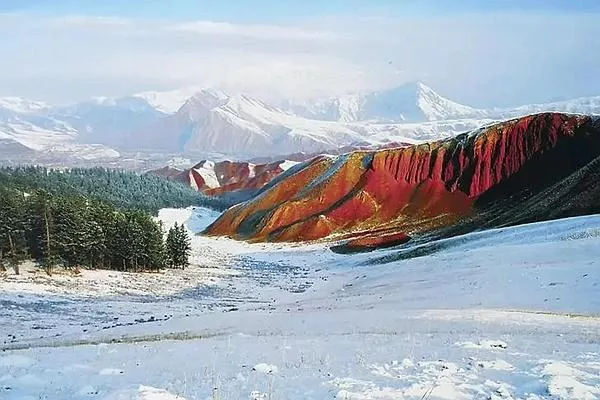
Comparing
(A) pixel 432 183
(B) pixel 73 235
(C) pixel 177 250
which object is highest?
(A) pixel 432 183

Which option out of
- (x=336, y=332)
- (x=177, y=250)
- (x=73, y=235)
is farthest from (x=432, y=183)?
(x=336, y=332)

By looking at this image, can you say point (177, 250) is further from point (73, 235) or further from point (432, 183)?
point (432, 183)

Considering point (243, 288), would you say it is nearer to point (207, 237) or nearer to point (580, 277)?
point (580, 277)

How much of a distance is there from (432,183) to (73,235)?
9003 cm

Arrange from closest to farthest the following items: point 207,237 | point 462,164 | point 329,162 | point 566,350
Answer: point 566,350 < point 462,164 < point 207,237 < point 329,162

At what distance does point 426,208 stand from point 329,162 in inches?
1893

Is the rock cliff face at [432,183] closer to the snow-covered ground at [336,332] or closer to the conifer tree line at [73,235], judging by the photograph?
the conifer tree line at [73,235]

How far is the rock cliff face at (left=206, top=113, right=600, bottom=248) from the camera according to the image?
11944 centimetres

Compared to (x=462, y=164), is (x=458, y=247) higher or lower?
lower

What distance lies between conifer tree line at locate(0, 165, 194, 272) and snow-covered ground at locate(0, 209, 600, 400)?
15.9ft

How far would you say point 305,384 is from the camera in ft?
45.7

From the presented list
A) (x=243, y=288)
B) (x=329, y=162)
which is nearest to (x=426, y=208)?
(x=329, y=162)

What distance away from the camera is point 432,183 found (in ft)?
432

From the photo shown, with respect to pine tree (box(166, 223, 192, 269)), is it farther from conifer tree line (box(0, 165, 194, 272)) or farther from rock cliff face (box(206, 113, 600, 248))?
rock cliff face (box(206, 113, 600, 248))
